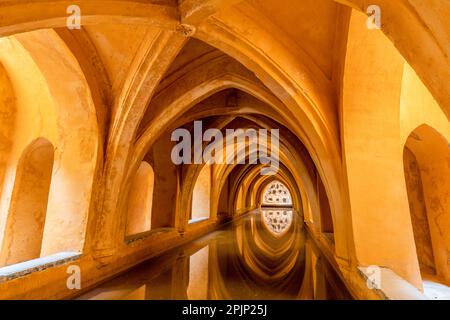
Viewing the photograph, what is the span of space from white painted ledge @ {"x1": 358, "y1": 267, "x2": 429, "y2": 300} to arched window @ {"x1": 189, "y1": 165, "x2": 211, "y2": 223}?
25.7ft

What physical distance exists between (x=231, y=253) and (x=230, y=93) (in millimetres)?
4062

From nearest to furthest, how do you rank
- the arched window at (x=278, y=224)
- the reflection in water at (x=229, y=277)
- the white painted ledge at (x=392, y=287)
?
the white painted ledge at (x=392, y=287) < the reflection in water at (x=229, y=277) < the arched window at (x=278, y=224)

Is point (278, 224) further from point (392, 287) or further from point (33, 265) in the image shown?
point (33, 265)

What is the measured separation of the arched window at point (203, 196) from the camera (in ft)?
33.5

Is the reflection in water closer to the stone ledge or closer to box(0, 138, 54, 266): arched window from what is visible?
the stone ledge

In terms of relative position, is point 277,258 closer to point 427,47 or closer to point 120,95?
point 120,95

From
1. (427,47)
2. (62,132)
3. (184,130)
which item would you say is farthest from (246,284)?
(184,130)

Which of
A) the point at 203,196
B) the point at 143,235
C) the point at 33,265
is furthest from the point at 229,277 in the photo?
the point at 203,196

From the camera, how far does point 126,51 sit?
12.0 feet

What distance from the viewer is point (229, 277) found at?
4121mm

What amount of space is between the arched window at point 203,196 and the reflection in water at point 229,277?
3774 millimetres

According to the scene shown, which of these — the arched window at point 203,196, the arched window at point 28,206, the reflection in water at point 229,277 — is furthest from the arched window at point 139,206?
the arched window at point 203,196

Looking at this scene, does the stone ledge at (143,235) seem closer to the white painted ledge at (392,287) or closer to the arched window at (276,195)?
the white painted ledge at (392,287)

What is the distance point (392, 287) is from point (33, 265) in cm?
401
